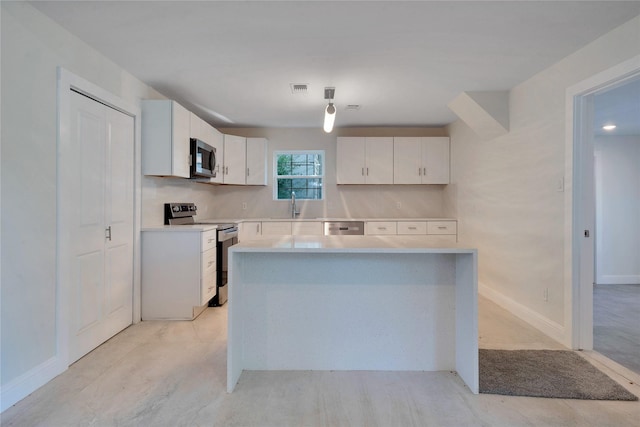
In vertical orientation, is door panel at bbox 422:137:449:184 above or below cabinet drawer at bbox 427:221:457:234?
above

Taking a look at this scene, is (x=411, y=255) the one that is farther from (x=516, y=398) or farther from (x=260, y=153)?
(x=260, y=153)

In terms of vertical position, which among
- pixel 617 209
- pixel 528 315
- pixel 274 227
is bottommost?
pixel 528 315

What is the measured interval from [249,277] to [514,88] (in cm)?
310

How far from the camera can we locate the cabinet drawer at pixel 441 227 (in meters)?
4.47

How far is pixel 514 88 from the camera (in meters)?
3.15

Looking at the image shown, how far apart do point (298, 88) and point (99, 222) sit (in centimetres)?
213

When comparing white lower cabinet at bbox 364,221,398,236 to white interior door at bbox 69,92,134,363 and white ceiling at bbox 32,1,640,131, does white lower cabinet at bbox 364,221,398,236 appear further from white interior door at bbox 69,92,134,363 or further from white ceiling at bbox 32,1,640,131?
white interior door at bbox 69,92,134,363

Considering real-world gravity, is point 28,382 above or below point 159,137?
below

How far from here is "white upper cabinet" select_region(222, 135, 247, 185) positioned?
444 cm

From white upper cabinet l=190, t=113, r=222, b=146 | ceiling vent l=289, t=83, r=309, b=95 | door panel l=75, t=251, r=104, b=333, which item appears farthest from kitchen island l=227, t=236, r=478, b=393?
white upper cabinet l=190, t=113, r=222, b=146

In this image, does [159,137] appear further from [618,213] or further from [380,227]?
[618,213]

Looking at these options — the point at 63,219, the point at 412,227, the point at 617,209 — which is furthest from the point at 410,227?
the point at 63,219

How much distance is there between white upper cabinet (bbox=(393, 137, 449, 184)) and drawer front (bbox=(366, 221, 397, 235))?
69cm

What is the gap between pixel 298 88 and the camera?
3.18 m
